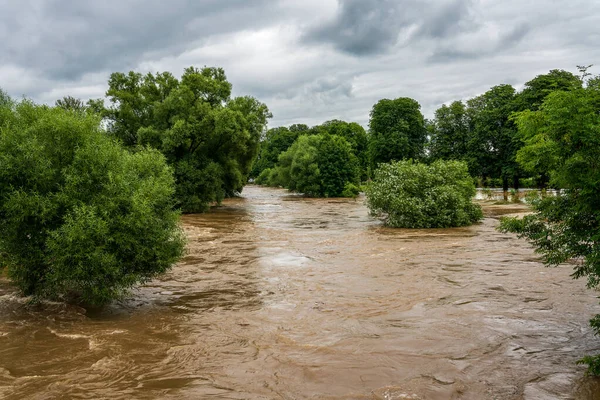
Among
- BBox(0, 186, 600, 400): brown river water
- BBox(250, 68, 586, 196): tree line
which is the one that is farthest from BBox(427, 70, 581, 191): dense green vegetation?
BBox(0, 186, 600, 400): brown river water

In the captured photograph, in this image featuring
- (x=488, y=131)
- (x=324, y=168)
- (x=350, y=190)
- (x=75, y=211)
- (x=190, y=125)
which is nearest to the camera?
(x=75, y=211)

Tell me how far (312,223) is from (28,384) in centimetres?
2416

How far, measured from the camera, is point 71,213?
10211 mm

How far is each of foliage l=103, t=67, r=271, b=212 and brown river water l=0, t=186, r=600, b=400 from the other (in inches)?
870

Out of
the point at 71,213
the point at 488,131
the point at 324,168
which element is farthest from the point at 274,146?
the point at 71,213

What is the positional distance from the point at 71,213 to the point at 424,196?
68.8 ft

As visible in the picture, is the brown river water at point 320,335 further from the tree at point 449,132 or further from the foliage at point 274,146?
the foliage at point 274,146

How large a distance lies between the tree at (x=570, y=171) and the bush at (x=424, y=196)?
18.7 meters

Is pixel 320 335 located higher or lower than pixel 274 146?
lower

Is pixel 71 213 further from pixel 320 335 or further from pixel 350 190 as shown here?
pixel 350 190

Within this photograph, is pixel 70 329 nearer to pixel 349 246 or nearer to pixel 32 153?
pixel 32 153

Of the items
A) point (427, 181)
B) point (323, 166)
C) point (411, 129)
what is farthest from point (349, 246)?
point (411, 129)

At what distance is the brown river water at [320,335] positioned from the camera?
701cm

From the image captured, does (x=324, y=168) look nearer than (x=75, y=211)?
No
